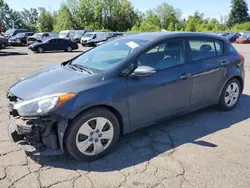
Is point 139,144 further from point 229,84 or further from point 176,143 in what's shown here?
point 229,84

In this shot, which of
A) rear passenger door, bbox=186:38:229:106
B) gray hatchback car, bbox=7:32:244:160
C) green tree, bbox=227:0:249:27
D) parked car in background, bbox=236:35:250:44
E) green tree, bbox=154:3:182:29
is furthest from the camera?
green tree, bbox=227:0:249:27

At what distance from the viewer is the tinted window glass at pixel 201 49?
414 centimetres

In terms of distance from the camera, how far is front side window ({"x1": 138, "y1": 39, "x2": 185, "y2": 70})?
3.58 meters

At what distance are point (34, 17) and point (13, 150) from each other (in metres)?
131

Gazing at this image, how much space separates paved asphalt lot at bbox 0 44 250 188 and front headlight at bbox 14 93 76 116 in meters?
0.71

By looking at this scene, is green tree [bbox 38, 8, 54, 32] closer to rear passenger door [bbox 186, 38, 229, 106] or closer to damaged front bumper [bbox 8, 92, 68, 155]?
rear passenger door [bbox 186, 38, 229, 106]

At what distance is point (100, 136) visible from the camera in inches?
125

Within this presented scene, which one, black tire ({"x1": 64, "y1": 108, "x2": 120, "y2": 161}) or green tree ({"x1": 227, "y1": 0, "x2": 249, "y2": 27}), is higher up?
green tree ({"x1": 227, "y1": 0, "x2": 249, "y2": 27})

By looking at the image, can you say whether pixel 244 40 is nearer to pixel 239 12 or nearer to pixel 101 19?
pixel 101 19

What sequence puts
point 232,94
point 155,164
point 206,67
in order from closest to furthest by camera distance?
point 155,164 < point 206,67 < point 232,94

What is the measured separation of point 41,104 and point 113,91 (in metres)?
0.87

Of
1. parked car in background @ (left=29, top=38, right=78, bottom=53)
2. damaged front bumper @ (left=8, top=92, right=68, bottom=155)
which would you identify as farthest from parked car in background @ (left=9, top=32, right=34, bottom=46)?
damaged front bumper @ (left=8, top=92, right=68, bottom=155)

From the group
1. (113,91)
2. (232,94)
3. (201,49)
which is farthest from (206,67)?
(113,91)

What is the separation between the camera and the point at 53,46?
2175cm
